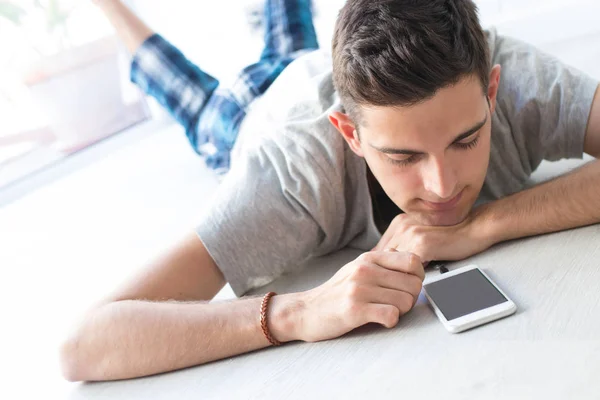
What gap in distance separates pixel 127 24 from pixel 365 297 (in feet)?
3.93

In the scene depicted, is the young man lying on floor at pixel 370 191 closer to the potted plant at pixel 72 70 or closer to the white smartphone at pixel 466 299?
the white smartphone at pixel 466 299

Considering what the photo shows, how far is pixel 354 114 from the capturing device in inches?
31.1

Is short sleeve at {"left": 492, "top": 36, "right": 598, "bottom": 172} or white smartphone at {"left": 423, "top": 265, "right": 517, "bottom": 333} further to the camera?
short sleeve at {"left": 492, "top": 36, "right": 598, "bottom": 172}

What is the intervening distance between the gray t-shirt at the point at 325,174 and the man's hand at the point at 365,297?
0.62 feet

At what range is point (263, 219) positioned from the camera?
35.1 inches

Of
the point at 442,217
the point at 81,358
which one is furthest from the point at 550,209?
the point at 81,358

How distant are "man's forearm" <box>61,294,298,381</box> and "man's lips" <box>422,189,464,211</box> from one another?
0.22 m

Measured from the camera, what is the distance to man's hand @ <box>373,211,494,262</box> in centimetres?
80

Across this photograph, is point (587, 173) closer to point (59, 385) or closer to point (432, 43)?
point (432, 43)

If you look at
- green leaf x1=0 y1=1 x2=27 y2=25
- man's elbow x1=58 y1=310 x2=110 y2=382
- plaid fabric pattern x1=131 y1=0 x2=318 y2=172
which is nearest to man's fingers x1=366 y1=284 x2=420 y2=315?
man's elbow x1=58 y1=310 x2=110 y2=382

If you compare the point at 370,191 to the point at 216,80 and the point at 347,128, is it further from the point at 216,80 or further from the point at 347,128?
the point at 216,80

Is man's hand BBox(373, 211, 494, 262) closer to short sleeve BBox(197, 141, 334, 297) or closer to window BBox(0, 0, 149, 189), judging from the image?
short sleeve BBox(197, 141, 334, 297)

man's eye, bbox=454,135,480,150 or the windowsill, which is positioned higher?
the windowsill

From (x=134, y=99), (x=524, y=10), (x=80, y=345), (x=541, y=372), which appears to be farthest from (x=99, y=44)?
(x=541, y=372)
